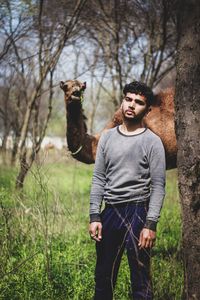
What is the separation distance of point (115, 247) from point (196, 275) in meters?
0.61

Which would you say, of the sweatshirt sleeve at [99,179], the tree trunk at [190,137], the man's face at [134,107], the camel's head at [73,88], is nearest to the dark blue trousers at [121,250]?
the sweatshirt sleeve at [99,179]

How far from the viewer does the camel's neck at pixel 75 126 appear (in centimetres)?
356

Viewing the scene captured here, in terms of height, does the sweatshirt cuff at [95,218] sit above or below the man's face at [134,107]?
below

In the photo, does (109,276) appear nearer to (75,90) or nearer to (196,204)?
(196,204)

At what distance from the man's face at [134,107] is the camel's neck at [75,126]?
27.4 inches

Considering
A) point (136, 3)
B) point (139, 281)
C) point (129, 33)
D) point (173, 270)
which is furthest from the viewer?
point (129, 33)

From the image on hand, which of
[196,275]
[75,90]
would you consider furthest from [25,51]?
[196,275]

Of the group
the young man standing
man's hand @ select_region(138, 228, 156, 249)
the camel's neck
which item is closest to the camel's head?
the camel's neck

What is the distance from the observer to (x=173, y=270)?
3.65 m

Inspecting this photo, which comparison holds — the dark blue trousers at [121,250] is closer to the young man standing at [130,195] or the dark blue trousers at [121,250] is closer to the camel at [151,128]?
the young man standing at [130,195]

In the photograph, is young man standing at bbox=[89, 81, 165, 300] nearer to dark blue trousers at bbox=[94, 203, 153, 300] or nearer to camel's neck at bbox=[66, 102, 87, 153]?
dark blue trousers at bbox=[94, 203, 153, 300]

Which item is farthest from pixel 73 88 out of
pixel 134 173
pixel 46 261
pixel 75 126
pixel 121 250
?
pixel 46 261

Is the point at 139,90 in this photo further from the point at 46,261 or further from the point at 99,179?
the point at 46,261

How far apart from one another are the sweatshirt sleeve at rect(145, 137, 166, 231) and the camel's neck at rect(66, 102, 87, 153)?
1.00 meters
